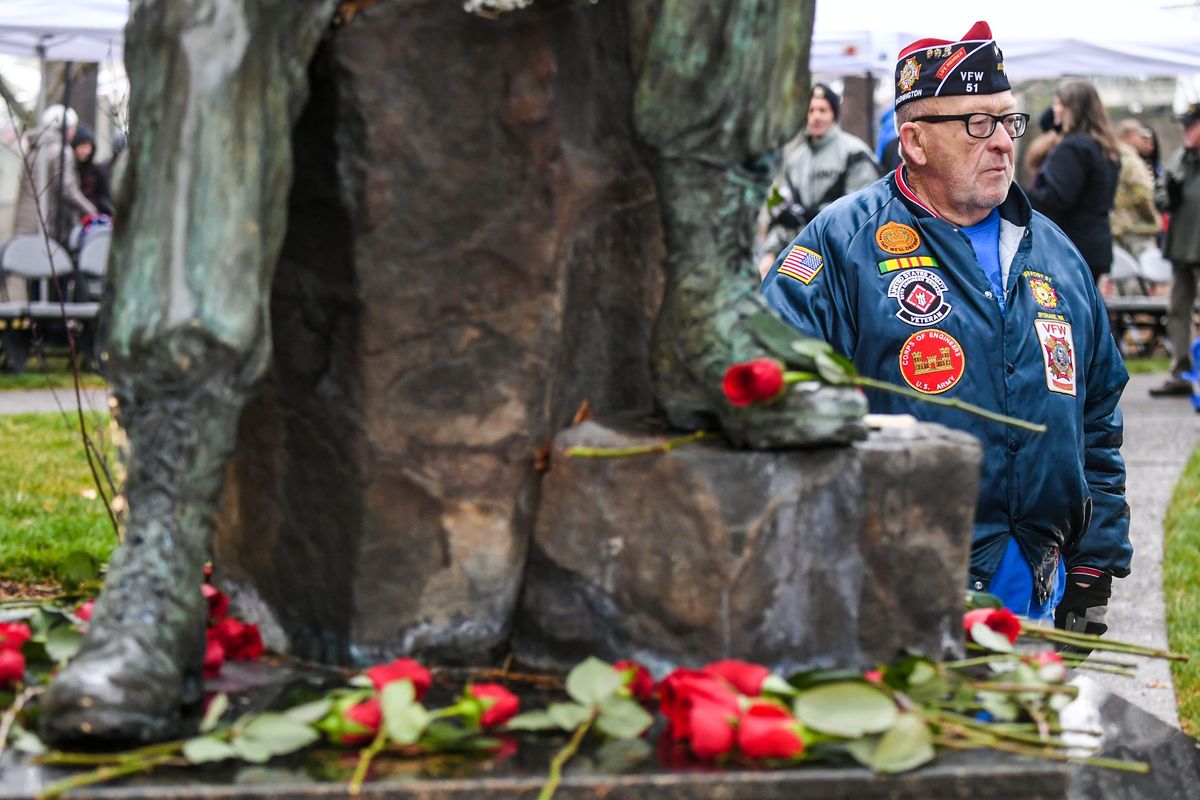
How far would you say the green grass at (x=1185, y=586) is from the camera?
4.58m

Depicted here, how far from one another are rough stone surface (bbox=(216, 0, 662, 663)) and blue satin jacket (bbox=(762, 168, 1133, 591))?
3.98ft

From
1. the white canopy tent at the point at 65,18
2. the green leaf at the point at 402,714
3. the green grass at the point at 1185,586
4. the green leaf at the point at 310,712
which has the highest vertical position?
the white canopy tent at the point at 65,18

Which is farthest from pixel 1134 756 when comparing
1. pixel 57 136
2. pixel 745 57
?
pixel 57 136

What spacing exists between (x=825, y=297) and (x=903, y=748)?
5.70 feet

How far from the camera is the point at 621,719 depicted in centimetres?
206

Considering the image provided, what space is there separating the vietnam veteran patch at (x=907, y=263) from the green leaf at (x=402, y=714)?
6.07 feet

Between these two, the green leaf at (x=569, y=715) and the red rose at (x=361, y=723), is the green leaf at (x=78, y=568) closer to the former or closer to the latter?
the red rose at (x=361, y=723)

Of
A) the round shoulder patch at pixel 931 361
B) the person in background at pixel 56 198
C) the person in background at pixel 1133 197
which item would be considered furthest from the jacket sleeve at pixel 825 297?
the person in background at pixel 1133 197

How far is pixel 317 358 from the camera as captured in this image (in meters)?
2.38

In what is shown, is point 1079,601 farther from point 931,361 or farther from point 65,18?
point 65,18

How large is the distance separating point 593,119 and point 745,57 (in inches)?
10.3

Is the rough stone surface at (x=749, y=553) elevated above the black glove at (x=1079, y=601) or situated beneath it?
elevated above

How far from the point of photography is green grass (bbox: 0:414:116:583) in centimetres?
474

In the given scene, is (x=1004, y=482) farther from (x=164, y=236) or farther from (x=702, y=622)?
(x=164, y=236)
